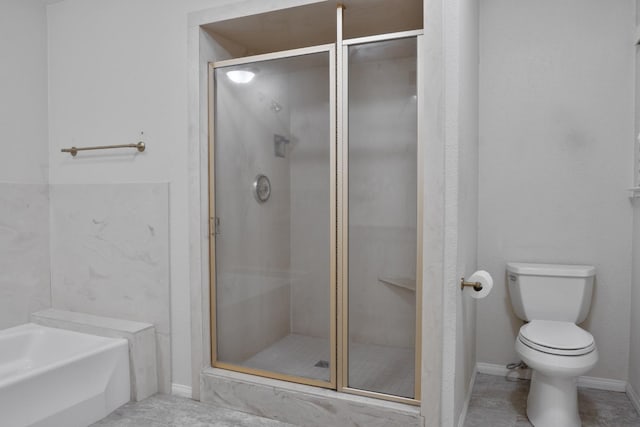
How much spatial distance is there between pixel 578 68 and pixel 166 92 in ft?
8.23

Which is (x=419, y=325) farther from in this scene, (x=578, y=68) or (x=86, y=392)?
(x=578, y=68)

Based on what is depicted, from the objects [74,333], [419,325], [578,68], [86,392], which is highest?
[578,68]

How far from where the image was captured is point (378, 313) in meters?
2.11

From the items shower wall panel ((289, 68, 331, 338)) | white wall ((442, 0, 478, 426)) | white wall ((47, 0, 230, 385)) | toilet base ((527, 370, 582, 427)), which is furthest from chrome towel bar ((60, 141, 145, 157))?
toilet base ((527, 370, 582, 427))

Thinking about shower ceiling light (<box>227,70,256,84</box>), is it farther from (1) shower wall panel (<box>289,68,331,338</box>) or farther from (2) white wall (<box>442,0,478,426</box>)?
(2) white wall (<box>442,0,478,426</box>)

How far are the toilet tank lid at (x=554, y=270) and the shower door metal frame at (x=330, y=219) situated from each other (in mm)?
1244

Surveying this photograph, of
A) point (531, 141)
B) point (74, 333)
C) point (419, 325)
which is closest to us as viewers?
point (419, 325)

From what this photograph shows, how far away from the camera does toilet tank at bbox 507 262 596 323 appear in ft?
8.29

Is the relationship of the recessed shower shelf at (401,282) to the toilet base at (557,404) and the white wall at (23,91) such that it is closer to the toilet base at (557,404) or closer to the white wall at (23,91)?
the toilet base at (557,404)

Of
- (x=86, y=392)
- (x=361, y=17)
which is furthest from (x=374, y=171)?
(x=86, y=392)

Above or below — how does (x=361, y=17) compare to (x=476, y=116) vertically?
above

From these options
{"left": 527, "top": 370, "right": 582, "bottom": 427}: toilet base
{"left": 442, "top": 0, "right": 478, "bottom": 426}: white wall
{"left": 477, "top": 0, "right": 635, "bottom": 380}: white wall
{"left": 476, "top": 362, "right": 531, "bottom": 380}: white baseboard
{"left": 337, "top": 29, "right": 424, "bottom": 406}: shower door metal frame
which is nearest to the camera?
{"left": 442, "top": 0, "right": 478, "bottom": 426}: white wall

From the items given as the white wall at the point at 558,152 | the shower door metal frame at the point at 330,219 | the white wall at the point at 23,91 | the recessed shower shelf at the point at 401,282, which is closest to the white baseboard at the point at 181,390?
the shower door metal frame at the point at 330,219

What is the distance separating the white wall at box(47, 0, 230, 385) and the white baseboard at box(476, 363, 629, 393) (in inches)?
77.1
